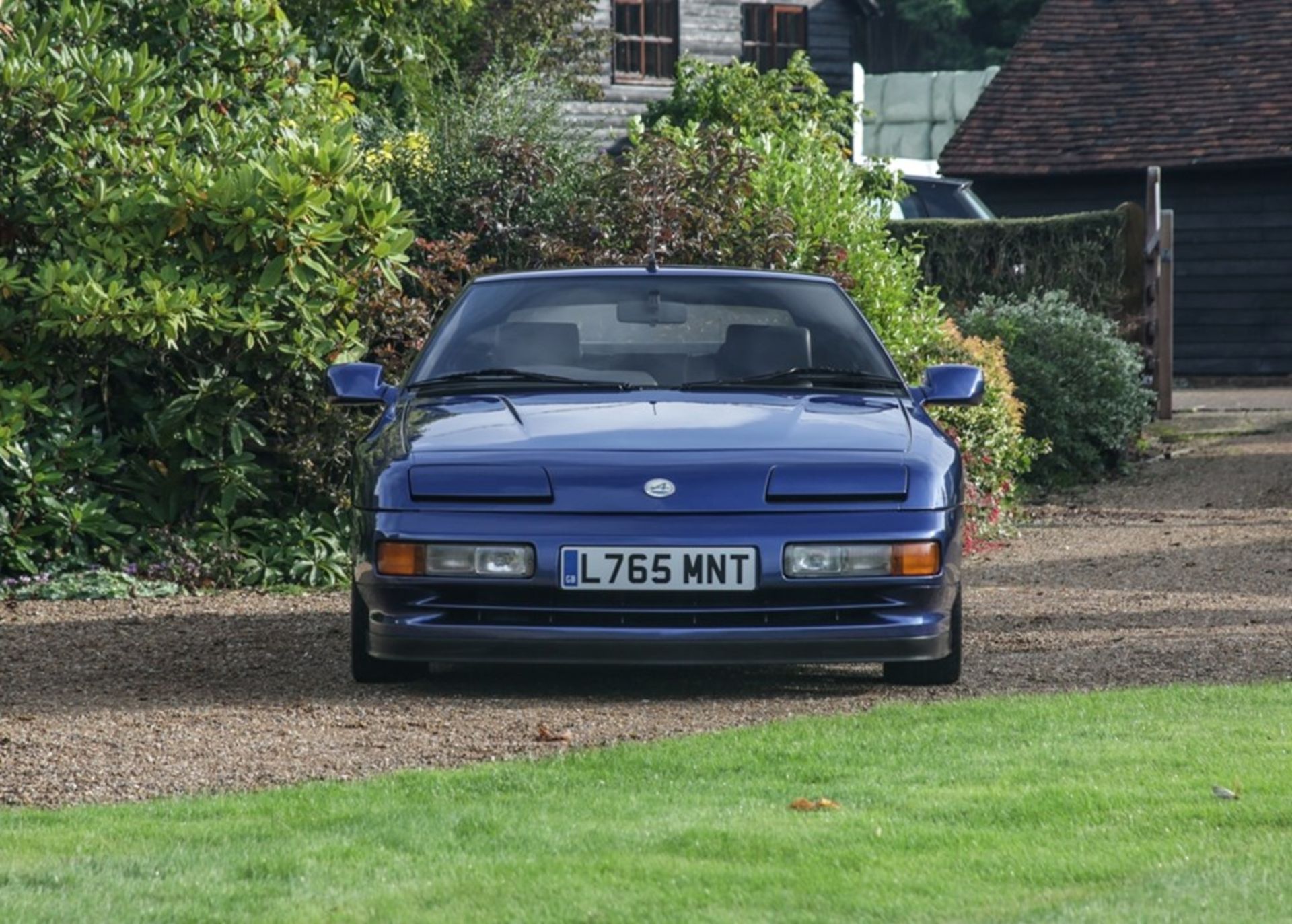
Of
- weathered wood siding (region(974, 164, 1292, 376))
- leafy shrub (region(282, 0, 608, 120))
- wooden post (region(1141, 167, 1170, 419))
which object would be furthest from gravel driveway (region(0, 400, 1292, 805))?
weathered wood siding (region(974, 164, 1292, 376))

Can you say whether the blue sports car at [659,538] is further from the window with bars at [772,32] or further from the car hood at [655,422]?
the window with bars at [772,32]

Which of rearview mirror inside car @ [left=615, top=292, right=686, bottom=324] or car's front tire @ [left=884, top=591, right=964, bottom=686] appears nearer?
car's front tire @ [left=884, top=591, right=964, bottom=686]

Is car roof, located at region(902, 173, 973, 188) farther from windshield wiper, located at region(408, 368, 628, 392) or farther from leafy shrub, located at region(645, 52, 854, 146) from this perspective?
windshield wiper, located at region(408, 368, 628, 392)

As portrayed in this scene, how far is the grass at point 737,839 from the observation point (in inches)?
187

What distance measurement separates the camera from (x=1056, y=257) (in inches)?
821

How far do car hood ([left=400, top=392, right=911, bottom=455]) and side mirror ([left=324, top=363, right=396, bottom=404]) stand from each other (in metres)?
0.25

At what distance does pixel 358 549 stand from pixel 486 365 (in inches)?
41.3

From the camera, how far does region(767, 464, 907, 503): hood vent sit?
7250 mm

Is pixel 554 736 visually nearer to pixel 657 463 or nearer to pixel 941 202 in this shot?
pixel 657 463

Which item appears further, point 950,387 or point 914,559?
point 950,387

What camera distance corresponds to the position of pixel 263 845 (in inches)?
209

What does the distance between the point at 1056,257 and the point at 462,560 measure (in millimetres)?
14406

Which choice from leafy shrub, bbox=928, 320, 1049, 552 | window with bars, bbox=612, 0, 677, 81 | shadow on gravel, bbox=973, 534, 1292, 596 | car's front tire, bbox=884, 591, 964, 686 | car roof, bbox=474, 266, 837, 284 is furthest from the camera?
window with bars, bbox=612, 0, 677, 81

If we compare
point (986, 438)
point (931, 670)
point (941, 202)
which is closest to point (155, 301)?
point (931, 670)
